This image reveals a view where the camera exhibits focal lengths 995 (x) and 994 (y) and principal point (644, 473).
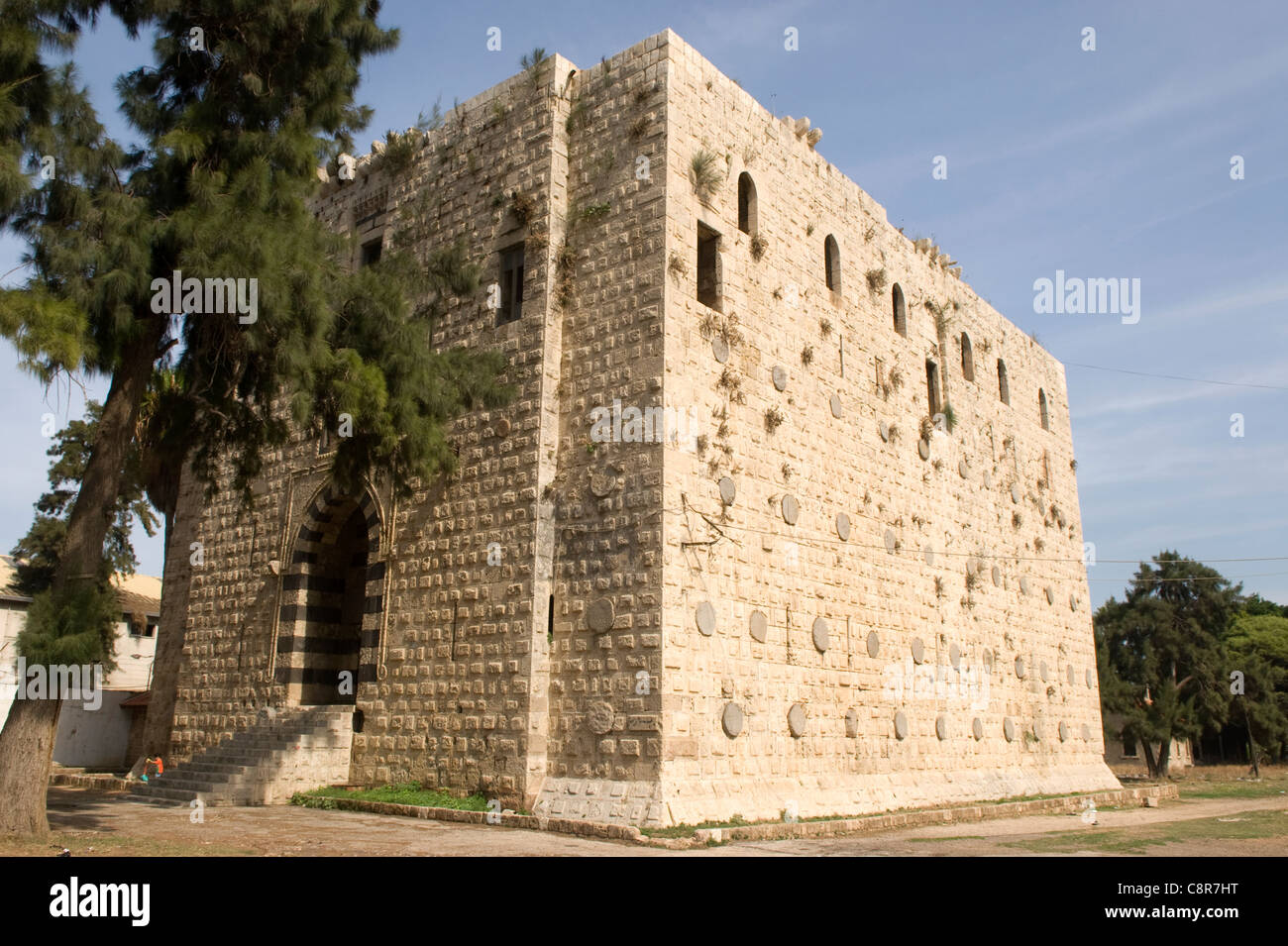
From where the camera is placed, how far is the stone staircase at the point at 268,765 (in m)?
12.7

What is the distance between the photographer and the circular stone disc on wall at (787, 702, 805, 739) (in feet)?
40.8

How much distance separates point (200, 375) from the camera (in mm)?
10281

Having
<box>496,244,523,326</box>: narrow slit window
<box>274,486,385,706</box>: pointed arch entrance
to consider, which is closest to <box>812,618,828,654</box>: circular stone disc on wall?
<box>496,244,523,326</box>: narrow slit window

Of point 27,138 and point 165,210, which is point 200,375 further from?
point 27,138

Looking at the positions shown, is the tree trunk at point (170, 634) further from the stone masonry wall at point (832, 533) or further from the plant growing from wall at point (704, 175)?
the plant growing from wall at point (704, 175)

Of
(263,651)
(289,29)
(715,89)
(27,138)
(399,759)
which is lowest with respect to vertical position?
(399,759)

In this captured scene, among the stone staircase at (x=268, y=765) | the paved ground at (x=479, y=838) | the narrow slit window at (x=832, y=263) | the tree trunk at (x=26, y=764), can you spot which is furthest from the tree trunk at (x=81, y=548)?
the narrow slit window at (x=832, y=263)

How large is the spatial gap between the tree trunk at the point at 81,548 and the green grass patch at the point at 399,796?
3870 mm

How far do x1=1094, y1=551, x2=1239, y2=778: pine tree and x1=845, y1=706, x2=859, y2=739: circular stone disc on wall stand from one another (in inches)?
1049

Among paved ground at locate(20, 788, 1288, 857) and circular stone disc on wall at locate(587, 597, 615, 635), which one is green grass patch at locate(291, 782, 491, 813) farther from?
circular stone disc on wall at locate(587, 597, 615, 635)

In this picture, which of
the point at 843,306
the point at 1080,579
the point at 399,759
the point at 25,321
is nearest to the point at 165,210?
the point at 25,321

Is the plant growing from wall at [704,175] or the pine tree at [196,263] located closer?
the pine tree at [196,263]

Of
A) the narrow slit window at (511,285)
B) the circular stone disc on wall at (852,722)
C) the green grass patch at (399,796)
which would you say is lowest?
the green grass patch at (399,796)

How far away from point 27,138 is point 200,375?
259 centimetres
